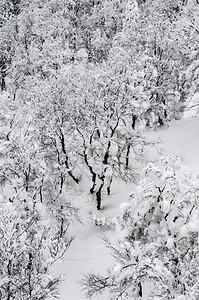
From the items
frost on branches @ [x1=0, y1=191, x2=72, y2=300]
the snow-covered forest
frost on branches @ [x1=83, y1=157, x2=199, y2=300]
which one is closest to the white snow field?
the snow-covered forest

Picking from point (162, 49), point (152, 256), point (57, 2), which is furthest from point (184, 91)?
point (57, 2)

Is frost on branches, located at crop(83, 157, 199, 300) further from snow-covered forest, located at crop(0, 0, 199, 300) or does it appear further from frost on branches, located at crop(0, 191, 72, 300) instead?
frost on branches, located at crop(0, 191, 72, 300)

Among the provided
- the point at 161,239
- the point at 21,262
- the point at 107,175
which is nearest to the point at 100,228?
the point at 107,175

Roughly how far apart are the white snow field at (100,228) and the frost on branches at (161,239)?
12.3 feet

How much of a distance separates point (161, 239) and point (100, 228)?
8389 mm

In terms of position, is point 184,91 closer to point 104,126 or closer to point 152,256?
point 104,126

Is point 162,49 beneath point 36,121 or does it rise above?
above

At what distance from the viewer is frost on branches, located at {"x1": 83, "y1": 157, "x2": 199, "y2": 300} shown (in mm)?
14312

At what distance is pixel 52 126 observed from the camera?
73.4 ft

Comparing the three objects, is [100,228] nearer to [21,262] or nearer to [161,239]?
[21,262]

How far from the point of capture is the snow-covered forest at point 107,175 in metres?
15.4

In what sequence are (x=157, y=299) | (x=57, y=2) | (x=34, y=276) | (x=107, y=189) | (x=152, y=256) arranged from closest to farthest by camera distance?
1. (x=157, y=299)
2. (x=152, y=256)
3. (x=34, y=276)
4. (x=107, y=189)
5. (x=57, y=2)

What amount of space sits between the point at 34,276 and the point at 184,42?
19107mm

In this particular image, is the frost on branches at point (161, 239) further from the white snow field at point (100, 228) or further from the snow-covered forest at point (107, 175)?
the white snow field at point (100, 228)
